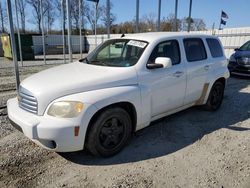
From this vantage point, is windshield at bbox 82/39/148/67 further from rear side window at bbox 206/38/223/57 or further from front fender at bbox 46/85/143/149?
rear side window at bbox 206/38/223/57

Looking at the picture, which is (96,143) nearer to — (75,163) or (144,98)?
(75,163)

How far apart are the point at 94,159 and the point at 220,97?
144 inches

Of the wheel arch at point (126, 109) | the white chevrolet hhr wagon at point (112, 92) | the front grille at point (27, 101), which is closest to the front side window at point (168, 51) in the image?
the white chevrolet hhr wagon at point (112, 92)

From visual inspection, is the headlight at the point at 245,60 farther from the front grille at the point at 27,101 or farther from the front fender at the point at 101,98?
the front grille at the point at 27,101

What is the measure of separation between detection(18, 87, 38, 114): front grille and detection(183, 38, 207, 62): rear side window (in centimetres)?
290

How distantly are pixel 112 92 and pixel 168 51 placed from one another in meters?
1.55

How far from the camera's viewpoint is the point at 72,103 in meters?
2.88

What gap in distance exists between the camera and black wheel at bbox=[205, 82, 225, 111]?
530 cm

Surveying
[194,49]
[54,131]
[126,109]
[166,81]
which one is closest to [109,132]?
[126,109]

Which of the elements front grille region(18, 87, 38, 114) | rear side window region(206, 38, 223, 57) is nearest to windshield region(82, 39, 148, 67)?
front grille region(18, 87, 38, 114)

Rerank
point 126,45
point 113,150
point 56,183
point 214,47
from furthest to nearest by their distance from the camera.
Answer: point 214,47, point 126,45, point 113,150, point 56,183

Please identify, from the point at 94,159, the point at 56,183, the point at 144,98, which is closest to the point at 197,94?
the point at 144,98

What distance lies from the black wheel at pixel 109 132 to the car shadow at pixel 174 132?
144mm

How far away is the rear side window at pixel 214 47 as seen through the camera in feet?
16.8
